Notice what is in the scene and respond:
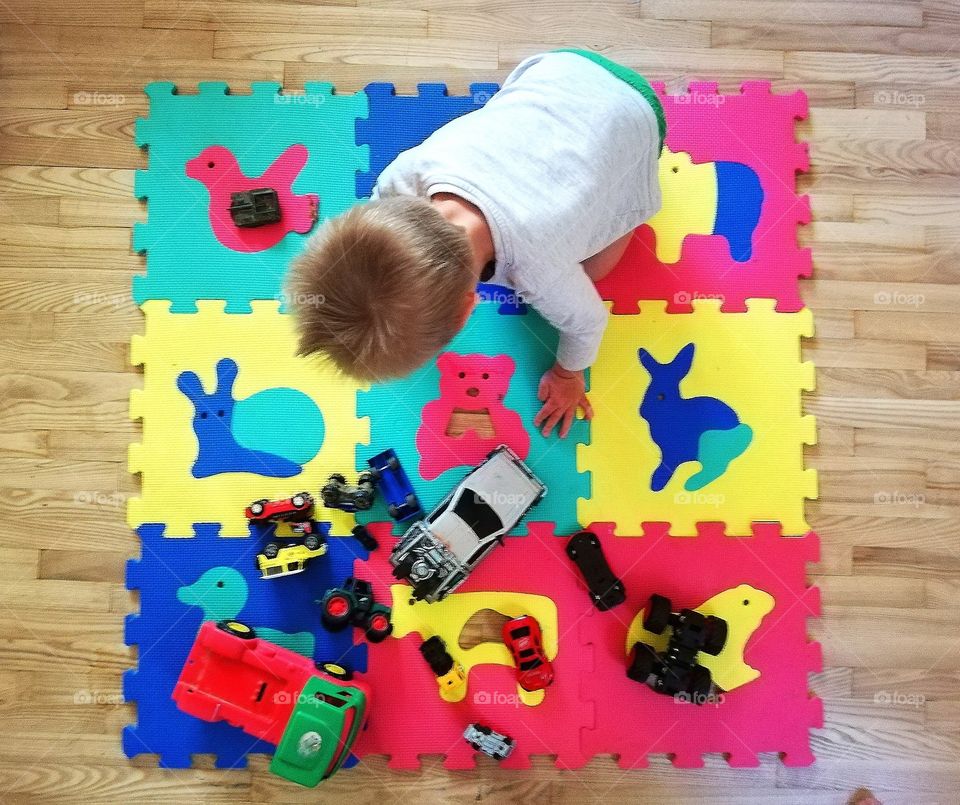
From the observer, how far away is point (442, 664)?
1.40 metres

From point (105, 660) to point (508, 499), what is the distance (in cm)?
89

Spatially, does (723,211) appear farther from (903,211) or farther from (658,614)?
(658,614)

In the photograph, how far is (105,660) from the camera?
1466 millimetres

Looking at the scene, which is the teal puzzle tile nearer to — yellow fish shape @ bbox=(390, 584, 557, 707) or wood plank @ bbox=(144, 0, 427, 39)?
yellow fish shape @ bbox=(390, 584, 557, 707)

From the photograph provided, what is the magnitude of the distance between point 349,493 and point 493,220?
26.3 inches

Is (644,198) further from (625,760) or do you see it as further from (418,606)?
(625,760)

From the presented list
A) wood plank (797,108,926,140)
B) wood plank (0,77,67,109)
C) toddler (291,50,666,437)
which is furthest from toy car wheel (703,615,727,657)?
wood plank (0,77,67,109)

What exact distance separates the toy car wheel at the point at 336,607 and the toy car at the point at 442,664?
17cm

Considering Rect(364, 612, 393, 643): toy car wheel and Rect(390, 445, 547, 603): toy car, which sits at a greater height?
Rect(390, 445, 547, 603): toy car

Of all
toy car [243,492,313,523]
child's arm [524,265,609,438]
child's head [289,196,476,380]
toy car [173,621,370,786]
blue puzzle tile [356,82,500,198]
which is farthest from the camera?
blue puzzle tile [356,82,500,198]

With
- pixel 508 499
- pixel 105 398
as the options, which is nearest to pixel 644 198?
pixel 508 499

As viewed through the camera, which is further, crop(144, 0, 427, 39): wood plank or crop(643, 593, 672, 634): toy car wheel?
crop(144, 0, 427, 39): wood plank

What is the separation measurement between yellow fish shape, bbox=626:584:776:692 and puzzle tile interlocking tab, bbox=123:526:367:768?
0.58 meters

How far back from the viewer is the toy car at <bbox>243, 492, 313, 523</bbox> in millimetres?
1419
